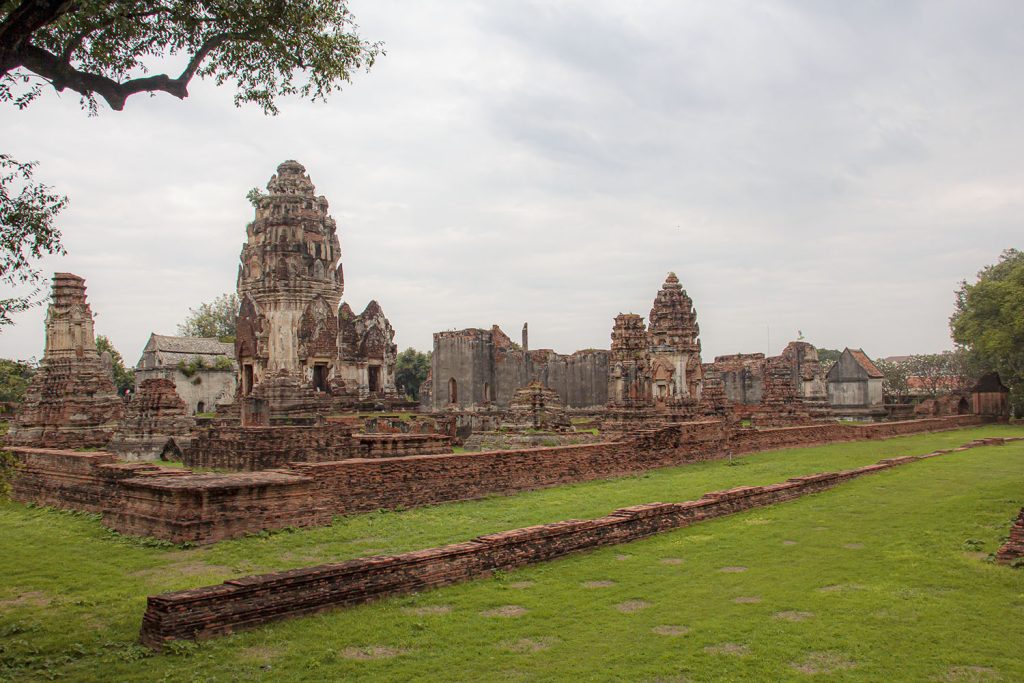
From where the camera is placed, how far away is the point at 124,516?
1076 cm

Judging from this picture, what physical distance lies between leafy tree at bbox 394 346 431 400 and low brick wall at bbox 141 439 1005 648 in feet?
185

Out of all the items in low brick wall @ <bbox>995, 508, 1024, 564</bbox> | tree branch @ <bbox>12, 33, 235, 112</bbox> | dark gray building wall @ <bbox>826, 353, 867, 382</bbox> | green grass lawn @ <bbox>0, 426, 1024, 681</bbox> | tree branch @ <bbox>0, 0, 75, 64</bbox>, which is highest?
tree branch @ <bbox>12, 33, 235, 112</bbox>

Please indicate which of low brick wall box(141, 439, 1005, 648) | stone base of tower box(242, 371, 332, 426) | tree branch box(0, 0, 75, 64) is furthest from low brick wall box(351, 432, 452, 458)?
tree branch box(0, 0, 75, 64)

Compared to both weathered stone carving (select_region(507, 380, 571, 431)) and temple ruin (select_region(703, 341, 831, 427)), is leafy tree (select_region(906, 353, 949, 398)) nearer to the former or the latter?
temple ruin (select_region(703, 341, 831, 427))

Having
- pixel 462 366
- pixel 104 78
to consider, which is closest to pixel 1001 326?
pixel 462 366

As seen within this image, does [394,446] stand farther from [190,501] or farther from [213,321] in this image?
[213,321]

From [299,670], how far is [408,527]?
17.5 feet

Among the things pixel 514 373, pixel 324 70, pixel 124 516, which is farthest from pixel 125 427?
pixel 514 373

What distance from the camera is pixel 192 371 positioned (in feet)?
166

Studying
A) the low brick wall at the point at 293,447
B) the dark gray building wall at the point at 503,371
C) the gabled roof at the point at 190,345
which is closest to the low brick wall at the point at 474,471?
the low brick wall at the point at 293,447

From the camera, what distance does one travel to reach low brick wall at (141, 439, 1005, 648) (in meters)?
6.21

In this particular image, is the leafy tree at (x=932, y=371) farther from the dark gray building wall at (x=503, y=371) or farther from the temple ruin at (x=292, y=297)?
the temple ruin at (x=292, y=297)

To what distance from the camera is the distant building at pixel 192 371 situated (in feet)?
165

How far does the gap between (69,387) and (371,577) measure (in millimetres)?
18968
